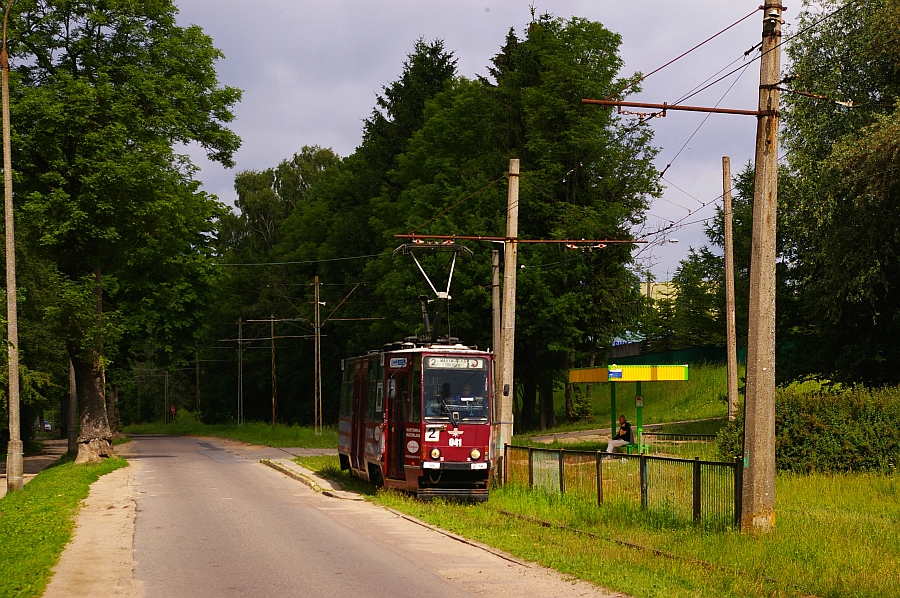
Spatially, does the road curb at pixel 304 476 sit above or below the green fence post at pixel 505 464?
below

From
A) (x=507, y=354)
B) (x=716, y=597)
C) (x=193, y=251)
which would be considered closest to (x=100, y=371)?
(x=193, y=251)

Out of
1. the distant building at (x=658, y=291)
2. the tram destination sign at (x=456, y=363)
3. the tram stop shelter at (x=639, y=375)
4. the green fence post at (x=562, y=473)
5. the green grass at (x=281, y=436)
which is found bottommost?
the green grass at (x=281, y=436)

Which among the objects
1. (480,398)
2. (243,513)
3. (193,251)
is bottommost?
(243,513)

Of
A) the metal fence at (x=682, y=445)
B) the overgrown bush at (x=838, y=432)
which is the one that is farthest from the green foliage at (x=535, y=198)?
the overgrown bush at (x=838, y=432)

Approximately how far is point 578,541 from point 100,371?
25.2 metres

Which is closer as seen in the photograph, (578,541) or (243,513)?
(578,541)

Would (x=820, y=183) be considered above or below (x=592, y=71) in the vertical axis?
below

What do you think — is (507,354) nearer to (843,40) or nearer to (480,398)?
(480,398)

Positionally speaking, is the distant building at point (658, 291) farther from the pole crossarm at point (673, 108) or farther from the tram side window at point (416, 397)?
the pole crossarm at point (673, 108)

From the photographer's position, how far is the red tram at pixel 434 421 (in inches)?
803

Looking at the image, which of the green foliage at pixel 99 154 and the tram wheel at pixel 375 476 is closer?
the tram wheel at pixel 375 476

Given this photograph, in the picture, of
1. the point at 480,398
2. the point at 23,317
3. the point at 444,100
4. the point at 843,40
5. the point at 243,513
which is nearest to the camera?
the point at 243,513

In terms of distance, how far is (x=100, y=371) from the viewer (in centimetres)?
3500

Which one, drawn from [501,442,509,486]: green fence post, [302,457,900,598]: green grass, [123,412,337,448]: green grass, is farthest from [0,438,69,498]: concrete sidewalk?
[302,457,900,598]: green grass
